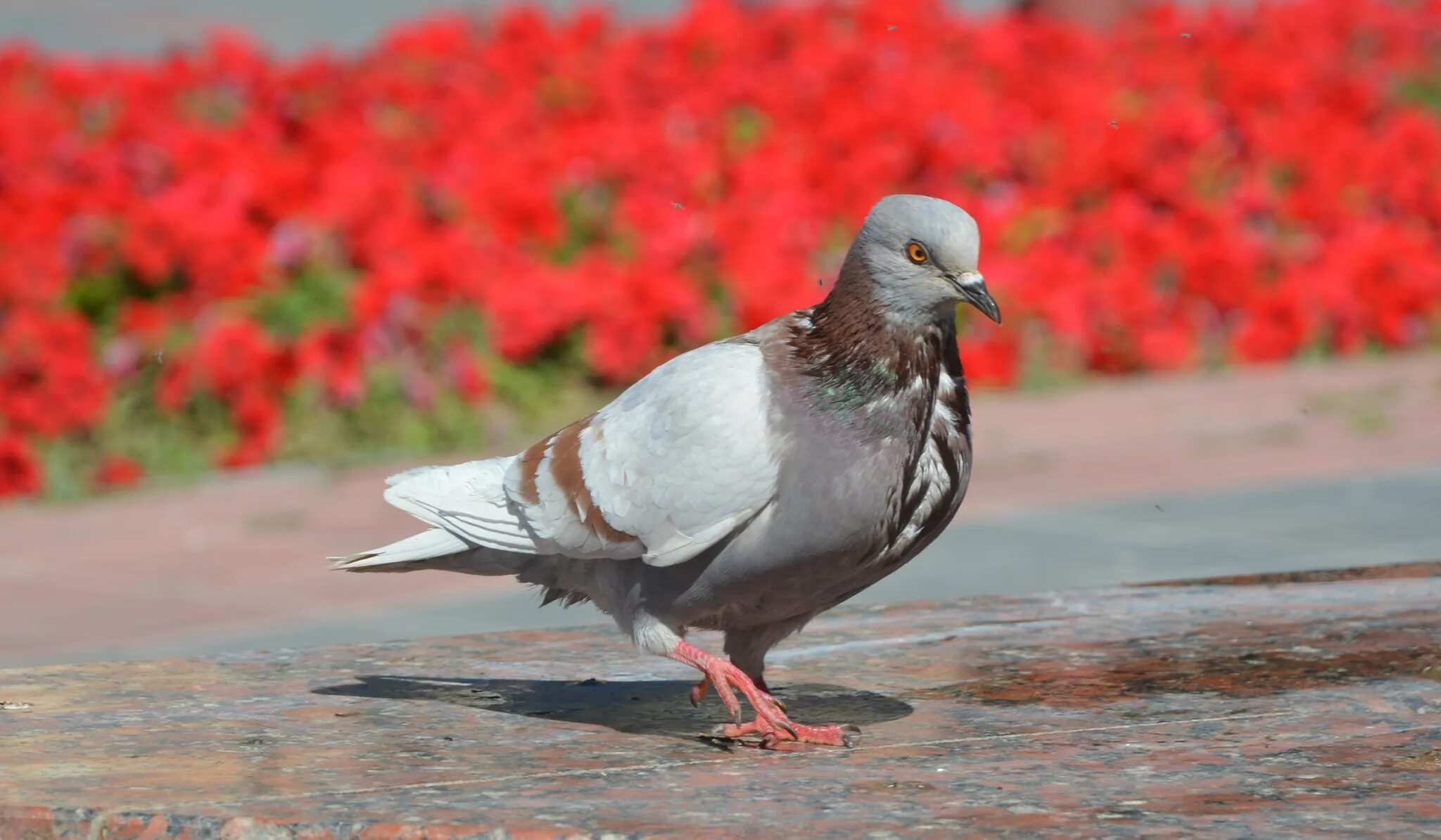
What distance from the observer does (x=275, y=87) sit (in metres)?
11.3

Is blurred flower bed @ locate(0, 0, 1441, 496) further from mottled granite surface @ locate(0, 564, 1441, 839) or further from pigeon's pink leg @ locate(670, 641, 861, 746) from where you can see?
pigeon's pink leg @ locate(670, 641, 861, 746)

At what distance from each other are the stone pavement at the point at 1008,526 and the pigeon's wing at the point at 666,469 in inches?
107

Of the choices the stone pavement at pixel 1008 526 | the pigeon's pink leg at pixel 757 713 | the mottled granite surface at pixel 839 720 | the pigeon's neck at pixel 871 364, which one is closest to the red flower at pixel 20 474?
the stone pavement at pixel 1008 526

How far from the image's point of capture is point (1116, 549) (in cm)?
683

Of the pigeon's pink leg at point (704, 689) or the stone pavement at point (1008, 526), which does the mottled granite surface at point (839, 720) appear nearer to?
the pigeon's pink leg at point (704, 689)

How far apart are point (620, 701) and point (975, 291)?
3.94 feet

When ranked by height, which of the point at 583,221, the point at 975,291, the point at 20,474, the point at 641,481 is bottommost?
the point at 641,481

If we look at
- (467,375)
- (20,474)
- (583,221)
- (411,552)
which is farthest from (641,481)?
(583,221)

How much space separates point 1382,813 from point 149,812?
1684 mm

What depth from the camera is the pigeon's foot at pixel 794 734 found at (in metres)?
3.44

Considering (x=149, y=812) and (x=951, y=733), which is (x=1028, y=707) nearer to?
(x=951, y=733)

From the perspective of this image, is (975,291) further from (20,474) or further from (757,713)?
(20,474)

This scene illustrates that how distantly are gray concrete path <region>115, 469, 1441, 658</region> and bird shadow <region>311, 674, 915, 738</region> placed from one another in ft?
6.64

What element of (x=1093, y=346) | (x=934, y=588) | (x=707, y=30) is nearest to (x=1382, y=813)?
(x=934, y=588)
